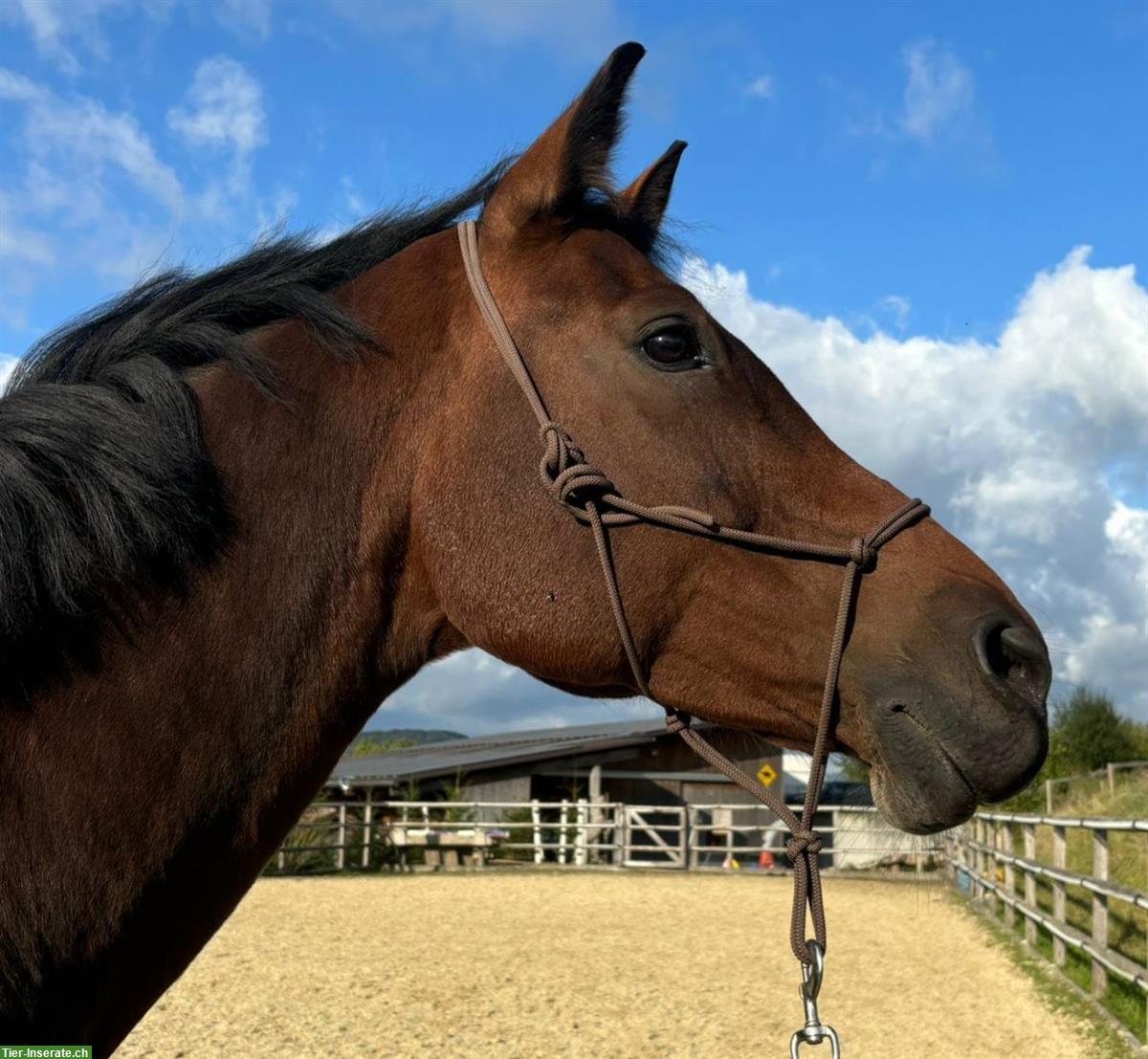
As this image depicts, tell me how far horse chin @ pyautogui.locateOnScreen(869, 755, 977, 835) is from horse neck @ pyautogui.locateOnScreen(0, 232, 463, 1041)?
3.04ft

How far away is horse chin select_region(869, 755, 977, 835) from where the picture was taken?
1829 mm

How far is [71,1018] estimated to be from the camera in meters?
1.79

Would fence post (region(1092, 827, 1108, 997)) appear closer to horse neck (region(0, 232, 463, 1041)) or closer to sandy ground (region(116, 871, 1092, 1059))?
sandy ground (region(116, 871, 1092, 1059))

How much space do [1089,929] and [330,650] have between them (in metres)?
11.7

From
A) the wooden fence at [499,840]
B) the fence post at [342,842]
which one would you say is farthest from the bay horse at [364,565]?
the fence post at [342,842]

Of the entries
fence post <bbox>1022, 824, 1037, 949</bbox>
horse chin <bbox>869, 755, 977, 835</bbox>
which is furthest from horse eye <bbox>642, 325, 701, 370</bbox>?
fence post <bbox>1022, 824, 1037, 949</bbox>

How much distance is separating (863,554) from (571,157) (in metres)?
0.98

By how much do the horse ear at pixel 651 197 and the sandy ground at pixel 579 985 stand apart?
7.77 metres

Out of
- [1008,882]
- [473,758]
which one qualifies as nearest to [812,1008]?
[1008,882]

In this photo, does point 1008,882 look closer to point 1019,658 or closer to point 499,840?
point 499,840

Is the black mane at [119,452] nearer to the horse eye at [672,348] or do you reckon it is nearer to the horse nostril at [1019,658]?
the horse eye at [672,348]

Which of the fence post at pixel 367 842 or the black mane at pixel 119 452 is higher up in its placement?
the black mane at pixel 119 452

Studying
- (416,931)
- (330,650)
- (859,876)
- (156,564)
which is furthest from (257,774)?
(859,876)

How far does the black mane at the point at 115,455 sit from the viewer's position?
5.97 feet
